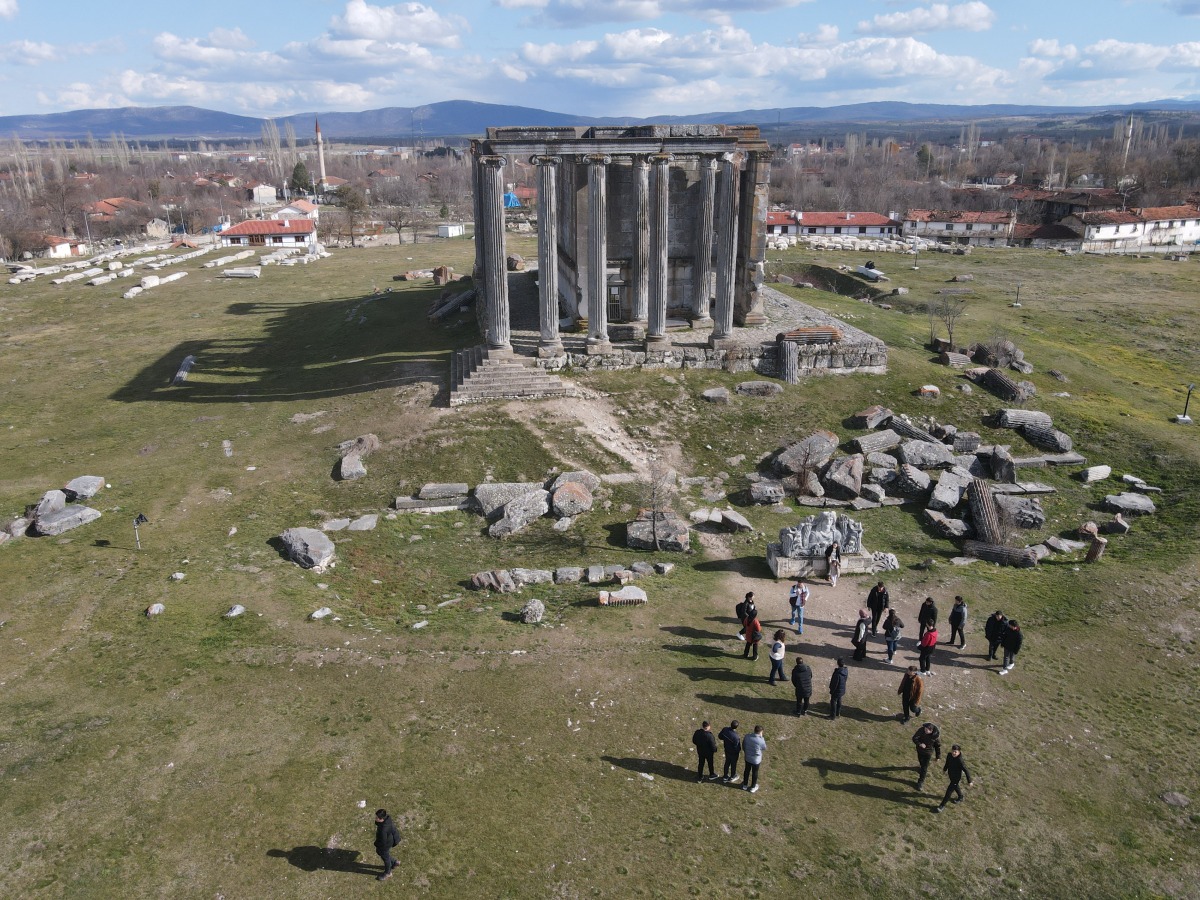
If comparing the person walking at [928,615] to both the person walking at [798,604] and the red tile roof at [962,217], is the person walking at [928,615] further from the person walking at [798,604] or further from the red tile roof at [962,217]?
the red tile roof at [962,217]

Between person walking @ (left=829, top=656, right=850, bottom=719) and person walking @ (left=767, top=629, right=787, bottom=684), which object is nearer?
person walking @ (left=829, top=656, right=850, bottom=719)

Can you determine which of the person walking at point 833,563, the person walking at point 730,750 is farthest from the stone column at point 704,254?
the person walking at point 730,750

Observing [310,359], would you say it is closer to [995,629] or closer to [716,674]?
[716,674]

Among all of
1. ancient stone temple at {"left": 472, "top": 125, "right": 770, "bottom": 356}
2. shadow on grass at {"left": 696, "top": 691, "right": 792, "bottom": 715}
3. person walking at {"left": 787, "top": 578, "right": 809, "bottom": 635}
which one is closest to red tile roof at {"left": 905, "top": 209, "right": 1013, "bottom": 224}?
ancient stone temple at {"left": 472, "top": 125, "right": 770, "bottom": 356}

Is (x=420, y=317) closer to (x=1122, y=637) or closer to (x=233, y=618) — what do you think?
(x=233, y=618)

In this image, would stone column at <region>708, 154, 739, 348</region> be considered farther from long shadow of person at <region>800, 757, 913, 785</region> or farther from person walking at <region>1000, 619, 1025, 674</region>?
long shadow of person at <region>800, 757, 913, 785</region>
